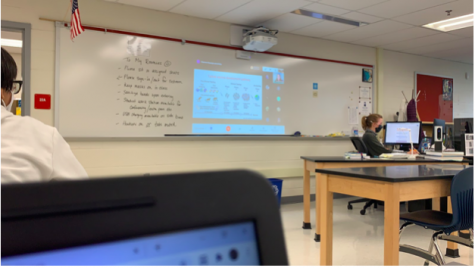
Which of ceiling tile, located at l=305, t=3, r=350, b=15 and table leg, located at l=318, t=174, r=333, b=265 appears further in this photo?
ceiling tile, located at l=305, t=3, r=350, b=15

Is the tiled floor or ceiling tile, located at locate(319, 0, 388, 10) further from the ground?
ceiling tile, located at locate(319, 0, 388, 10)

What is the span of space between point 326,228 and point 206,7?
2807 mm

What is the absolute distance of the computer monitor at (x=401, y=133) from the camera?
189 inches

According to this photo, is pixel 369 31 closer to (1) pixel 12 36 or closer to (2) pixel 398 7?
(2) pixel 398 7

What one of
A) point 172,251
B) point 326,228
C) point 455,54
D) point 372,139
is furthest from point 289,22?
point 172,251

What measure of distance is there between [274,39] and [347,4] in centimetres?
96

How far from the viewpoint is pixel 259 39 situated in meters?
4.29

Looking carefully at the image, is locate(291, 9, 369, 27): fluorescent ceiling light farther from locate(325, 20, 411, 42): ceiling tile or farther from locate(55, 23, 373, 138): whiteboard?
locate(55, 23, 373, 138): whiteboard

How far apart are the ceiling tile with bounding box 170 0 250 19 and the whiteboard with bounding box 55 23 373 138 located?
383 mm

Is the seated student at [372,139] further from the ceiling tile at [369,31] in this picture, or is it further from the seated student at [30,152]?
the seated student at [30,152]

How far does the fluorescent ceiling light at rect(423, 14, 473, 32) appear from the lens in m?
4.48

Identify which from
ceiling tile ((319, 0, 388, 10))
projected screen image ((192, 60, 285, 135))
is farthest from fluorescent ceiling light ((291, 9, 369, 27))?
projected screen image ((192, 60, 285, 135))

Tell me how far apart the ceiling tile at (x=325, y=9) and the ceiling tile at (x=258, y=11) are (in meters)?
0.13

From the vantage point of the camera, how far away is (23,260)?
0.23 m
